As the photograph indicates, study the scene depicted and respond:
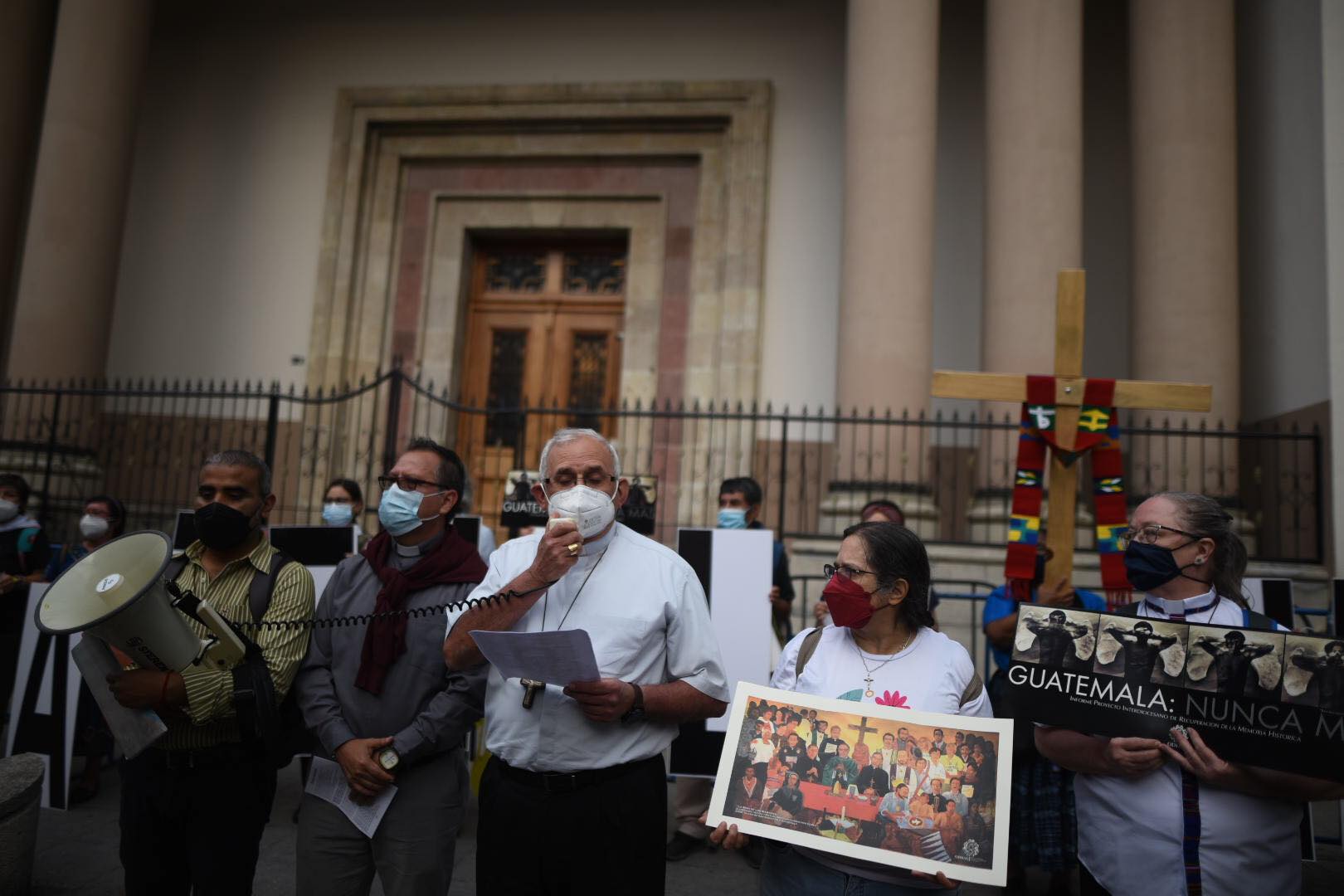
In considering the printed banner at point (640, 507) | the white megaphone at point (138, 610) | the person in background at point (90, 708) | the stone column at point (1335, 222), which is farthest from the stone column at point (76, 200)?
the stone column at point (1335, 222)

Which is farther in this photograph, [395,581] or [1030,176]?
[1030,176]

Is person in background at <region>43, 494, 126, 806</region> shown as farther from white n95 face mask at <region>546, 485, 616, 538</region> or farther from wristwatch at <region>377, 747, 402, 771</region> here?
white n95 face mask at <region>546, 485, 616, 538</region>

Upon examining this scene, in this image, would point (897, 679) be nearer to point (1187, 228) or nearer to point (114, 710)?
point (114, 710)

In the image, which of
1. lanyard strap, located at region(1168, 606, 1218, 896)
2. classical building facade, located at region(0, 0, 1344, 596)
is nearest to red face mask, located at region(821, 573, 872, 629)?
lanyard strap, located at region(1168, 606, 1218, 896)

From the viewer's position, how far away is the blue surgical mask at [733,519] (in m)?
5.95

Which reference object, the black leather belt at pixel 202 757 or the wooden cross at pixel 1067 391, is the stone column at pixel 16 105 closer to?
the black leather belt at pixel 202 757

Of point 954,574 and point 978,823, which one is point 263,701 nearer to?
point 978,823

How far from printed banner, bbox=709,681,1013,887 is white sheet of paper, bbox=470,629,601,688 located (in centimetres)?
48

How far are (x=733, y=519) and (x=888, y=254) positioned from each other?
17.0 feet

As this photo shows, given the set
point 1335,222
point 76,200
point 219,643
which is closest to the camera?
point 219,643

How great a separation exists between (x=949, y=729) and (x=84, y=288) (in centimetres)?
1233

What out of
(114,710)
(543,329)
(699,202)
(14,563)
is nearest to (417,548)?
(114,710)

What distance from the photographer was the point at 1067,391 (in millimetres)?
4938

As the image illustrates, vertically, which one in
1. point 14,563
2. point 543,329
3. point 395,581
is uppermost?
point 543,329
